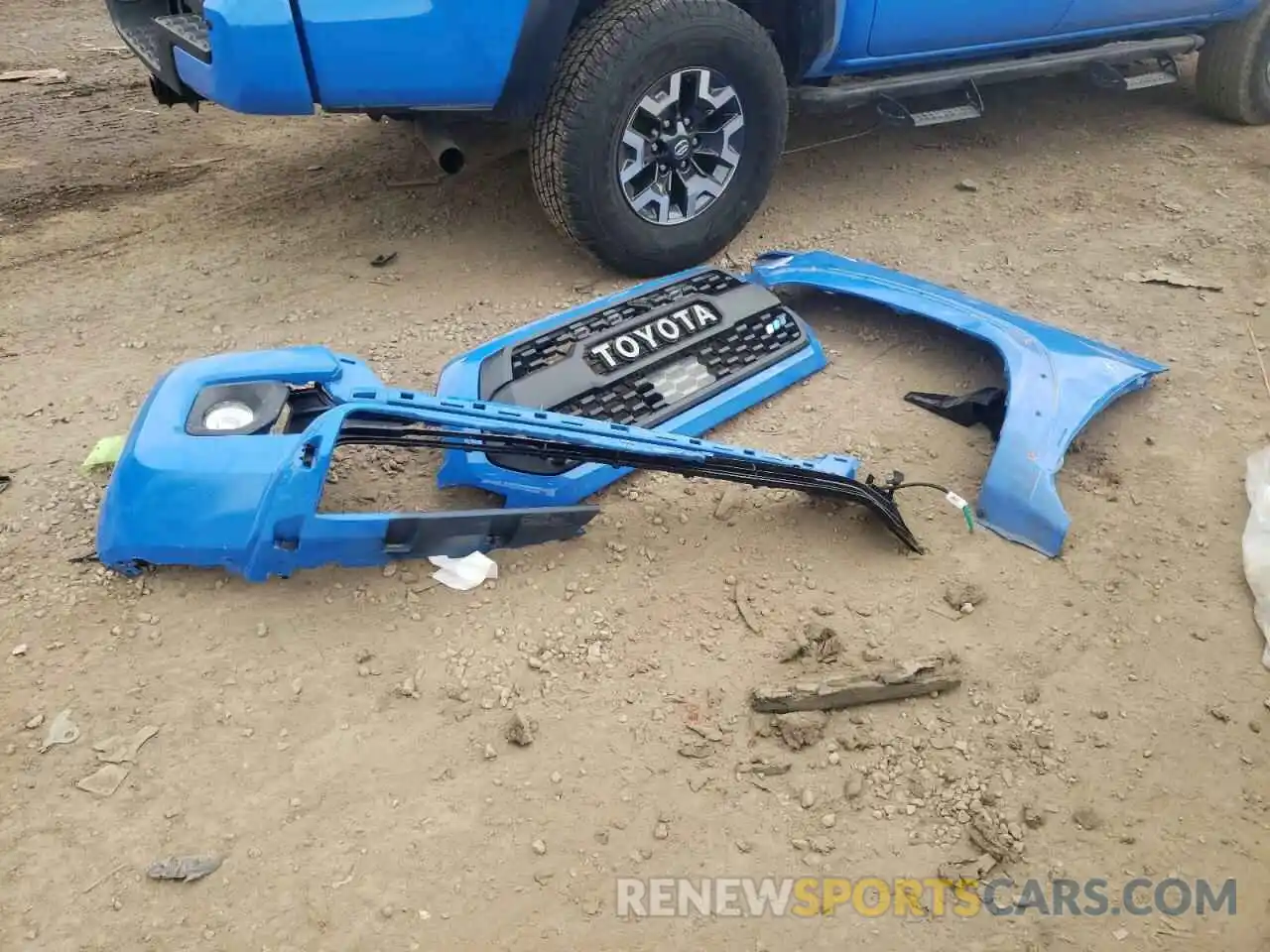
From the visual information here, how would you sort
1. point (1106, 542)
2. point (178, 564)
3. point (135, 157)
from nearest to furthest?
point (178, 564) < point (1106, 542) < point (135, 157)

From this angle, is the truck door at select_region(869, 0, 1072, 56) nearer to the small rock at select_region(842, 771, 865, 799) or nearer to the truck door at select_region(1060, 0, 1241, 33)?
the truck door at select_region(1060, 0, 1241, 33)

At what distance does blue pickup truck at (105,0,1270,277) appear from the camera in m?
3.40

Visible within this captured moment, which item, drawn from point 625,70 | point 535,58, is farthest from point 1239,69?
point 535,58

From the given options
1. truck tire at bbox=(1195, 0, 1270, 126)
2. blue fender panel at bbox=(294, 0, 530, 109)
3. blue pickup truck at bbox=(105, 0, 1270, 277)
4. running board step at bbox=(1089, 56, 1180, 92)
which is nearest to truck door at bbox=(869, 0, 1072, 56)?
blue pickup truck at bbox=(105, 0, 1270, 277)

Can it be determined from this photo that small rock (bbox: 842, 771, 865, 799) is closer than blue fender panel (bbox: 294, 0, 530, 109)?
Yes

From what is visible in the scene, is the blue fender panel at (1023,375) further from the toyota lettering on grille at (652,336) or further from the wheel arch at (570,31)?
the wheel arch at (570,31)

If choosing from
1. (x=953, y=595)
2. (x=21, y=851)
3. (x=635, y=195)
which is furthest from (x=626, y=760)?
(x=635, y=195)

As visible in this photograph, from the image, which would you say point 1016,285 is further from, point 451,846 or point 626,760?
point 451,846

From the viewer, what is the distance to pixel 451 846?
2.14m

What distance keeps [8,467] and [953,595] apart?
2798mm

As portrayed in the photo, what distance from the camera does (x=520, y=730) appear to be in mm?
2361

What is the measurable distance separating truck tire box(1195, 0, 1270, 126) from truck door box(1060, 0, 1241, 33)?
26 cm

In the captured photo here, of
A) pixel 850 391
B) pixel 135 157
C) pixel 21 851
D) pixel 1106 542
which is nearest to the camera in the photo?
pixel 21 851

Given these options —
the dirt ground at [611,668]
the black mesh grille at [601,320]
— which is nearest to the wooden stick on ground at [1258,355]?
the dirt ground at [611,668]
